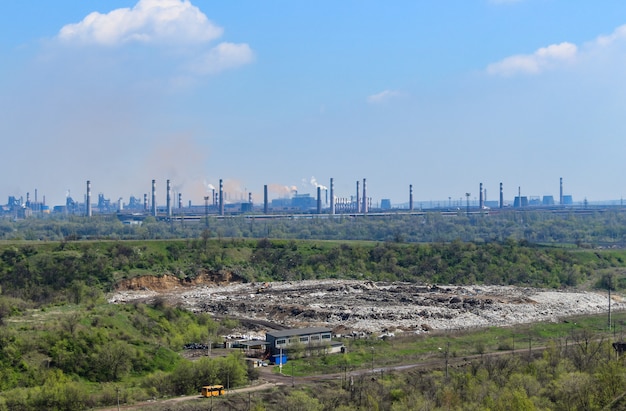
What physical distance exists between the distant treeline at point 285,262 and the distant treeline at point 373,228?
27.6m

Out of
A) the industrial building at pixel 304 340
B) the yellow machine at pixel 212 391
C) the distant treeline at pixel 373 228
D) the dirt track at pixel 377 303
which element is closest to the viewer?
the yellow machine at pixel 212 391

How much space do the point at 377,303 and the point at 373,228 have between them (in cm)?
6187

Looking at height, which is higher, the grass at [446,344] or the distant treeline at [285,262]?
the distant treeline at [285,262]

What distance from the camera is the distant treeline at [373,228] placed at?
95.4 m

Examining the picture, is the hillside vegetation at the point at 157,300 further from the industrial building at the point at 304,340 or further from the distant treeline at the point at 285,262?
the industrial building at the point at 304,340

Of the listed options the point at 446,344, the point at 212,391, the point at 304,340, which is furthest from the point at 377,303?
the point at 212,391

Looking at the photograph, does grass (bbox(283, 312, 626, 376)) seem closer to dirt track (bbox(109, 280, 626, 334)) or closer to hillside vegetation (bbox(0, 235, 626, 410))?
hillside vegetation (bbox(0, 235, 626, 410))

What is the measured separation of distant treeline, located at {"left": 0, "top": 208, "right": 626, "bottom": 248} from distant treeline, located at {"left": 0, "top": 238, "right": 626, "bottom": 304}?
1087 inches

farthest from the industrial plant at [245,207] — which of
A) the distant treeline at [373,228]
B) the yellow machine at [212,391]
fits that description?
the yellow machine at [212,391]

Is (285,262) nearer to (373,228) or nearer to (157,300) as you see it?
(157,300)

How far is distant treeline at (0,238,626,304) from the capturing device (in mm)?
49188

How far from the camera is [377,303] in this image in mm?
44031

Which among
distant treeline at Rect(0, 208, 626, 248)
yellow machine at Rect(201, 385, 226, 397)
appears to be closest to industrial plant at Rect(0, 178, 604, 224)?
distant treeline at Rect(0, 208, 626, 248)

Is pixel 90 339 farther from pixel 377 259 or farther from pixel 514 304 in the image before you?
pixel 377 259
